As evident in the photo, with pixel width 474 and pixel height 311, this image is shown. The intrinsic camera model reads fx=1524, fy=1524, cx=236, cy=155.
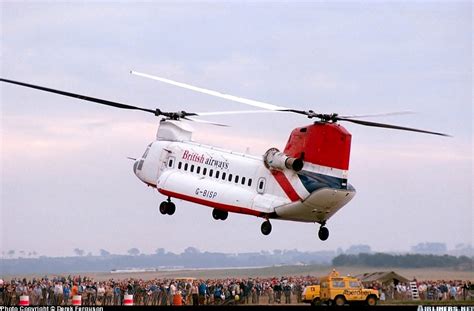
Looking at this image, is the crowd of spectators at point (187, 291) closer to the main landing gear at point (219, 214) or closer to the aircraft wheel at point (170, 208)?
the main landing gear at point (219, 214)

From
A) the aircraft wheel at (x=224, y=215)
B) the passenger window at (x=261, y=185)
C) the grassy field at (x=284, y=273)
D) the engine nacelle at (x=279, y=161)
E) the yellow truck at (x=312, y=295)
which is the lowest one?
the yellow truck at (x=312, y=295)

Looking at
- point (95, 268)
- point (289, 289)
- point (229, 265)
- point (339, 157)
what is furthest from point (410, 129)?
point (95, 268)

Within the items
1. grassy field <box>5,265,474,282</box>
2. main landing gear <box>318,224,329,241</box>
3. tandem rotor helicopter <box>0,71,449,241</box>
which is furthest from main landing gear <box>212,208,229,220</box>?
grassy field <box>5,265,474,282</box>

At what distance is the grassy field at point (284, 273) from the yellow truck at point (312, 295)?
939 cm

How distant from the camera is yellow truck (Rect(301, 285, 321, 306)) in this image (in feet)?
226

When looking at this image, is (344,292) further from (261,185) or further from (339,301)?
(261,185)

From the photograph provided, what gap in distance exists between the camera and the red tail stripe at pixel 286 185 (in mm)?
65938

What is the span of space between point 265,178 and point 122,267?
26250 mm

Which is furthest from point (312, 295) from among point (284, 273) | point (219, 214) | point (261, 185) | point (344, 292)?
point (284, 273)

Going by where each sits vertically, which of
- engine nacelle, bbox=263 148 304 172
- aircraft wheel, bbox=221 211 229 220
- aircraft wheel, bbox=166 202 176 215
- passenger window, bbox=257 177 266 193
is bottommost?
aircraft wheel, bbox=221 211 229 220

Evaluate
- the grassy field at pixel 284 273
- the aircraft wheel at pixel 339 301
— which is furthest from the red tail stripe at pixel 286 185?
the grassy field at pixel 284 273

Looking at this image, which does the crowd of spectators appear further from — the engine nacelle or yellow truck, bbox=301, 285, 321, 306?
the engine nacelle

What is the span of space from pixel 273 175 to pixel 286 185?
2.71 ft

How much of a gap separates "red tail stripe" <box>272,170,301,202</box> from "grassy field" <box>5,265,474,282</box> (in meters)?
13.3
